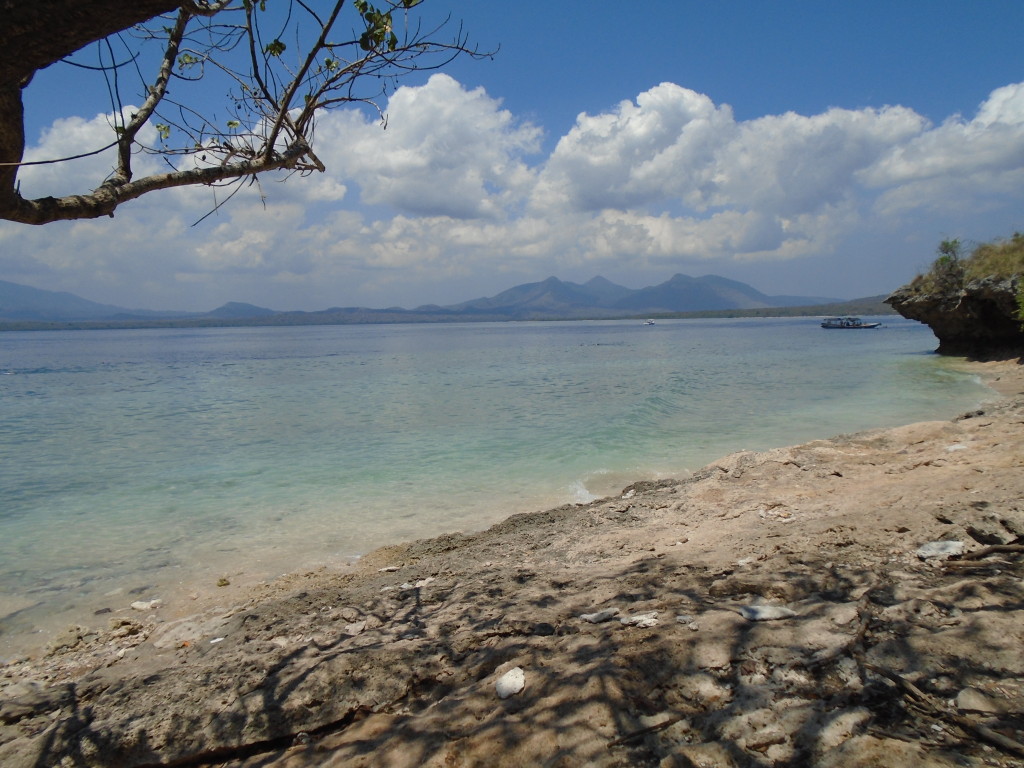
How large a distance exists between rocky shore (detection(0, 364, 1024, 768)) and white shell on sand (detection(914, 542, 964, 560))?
21 mm

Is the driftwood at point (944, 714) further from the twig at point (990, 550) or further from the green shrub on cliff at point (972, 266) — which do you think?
the green shrub on cliff at point (972, 266)

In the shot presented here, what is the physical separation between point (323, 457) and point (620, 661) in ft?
40.9

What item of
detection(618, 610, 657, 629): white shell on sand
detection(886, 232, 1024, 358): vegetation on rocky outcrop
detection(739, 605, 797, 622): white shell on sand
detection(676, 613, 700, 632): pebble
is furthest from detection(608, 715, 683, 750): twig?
detection(886, 232, 1024, 358): vegetation on rocky outcrop

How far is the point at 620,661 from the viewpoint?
2955 millimetres

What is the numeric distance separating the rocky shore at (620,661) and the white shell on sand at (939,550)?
0.02 m

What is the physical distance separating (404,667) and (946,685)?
9.08ft

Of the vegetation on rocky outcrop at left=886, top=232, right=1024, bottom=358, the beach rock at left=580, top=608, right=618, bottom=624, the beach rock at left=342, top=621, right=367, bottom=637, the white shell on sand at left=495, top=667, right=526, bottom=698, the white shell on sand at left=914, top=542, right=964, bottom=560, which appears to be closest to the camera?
the white shell on sand at left=495, top=667, right=526, bottom=698

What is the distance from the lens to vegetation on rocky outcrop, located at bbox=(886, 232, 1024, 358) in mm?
25547

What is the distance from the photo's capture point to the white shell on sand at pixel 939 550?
4.00m

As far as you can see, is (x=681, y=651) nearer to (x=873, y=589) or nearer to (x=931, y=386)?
(x=873, y=589)

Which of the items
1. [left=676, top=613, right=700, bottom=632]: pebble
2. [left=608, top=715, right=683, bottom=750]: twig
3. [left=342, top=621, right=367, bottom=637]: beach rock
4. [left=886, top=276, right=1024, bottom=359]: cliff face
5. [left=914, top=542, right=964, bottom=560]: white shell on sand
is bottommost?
Answer: [left=342, top=621, right=367, bottom=637]: beach rock

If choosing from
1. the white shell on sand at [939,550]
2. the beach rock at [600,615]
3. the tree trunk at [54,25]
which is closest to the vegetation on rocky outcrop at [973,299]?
the white shell on sand at [939,550]

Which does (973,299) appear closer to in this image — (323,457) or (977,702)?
(323,457)

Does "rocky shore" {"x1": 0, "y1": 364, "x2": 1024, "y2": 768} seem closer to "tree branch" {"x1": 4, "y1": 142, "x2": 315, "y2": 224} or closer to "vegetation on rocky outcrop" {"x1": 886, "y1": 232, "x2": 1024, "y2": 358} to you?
"tree branch" {"x1": 4, "y1": 142, "x2": 315, "y2": 224}
